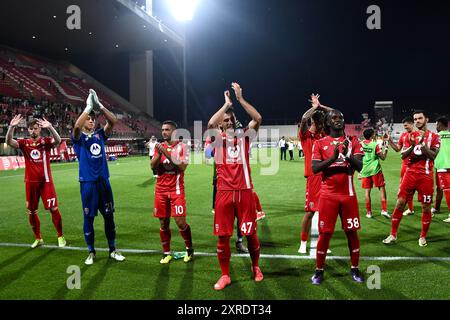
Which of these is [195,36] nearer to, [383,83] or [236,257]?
[383,83]

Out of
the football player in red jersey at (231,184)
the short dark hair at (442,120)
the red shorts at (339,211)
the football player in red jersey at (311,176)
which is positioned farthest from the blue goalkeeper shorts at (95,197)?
the short dark hair at (442,120)

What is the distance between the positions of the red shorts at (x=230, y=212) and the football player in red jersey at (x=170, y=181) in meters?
1.03

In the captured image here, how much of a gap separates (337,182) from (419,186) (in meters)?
2.53

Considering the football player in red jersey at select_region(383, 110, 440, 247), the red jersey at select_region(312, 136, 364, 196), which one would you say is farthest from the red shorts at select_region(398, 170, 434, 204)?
the red jersey at select_region(312, 136, 364, 196)

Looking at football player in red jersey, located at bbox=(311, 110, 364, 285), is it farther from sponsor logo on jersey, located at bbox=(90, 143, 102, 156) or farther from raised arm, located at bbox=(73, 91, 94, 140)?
sponsor logo on jersey, located at bbox=(90, 143, 102, 156)

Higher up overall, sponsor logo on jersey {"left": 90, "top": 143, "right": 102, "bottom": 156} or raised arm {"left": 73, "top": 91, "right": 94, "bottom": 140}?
raised arm {"left": 73, "top": 91, "right": 94, "bottom": 140}

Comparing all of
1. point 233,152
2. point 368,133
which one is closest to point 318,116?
point 233,152

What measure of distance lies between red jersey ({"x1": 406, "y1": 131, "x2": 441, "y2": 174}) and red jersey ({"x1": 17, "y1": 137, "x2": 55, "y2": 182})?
20.9ft

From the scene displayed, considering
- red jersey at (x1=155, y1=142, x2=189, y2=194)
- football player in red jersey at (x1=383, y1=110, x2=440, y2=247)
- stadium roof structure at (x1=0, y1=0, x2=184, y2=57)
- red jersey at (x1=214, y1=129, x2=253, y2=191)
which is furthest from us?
stadium roof structure at (x1=0, y1=0, x2=184, y2=57)

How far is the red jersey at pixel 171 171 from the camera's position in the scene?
18.5ft

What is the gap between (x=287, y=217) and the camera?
9117mm

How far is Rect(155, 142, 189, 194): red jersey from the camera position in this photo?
18.5 feet
